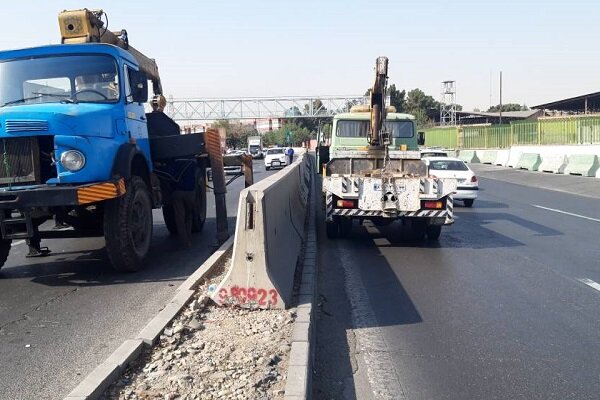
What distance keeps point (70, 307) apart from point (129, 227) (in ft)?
5.31

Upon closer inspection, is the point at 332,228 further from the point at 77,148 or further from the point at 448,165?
the point at 448,165

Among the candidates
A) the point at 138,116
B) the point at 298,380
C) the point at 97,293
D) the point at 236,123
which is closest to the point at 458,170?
the point at 138,116

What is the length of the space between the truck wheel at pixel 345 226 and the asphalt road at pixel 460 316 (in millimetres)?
217

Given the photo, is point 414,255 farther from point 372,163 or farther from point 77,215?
point 77,215

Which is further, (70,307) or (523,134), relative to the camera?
(523,134)

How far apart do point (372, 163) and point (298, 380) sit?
343 inches

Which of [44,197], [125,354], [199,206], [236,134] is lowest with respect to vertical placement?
[125,354]

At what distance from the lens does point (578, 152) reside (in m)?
31.4

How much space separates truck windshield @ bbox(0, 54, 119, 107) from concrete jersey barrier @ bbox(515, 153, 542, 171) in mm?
31486

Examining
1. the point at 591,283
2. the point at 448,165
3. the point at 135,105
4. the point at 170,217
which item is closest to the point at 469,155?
the point at 448,165

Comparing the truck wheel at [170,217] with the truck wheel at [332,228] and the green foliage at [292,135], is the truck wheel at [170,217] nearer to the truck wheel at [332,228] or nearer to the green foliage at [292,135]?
Result: the truck wheel at [332,228]

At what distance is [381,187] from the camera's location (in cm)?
1080

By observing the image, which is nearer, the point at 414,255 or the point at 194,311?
the point at 194,311

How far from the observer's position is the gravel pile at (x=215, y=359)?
13.4ft
